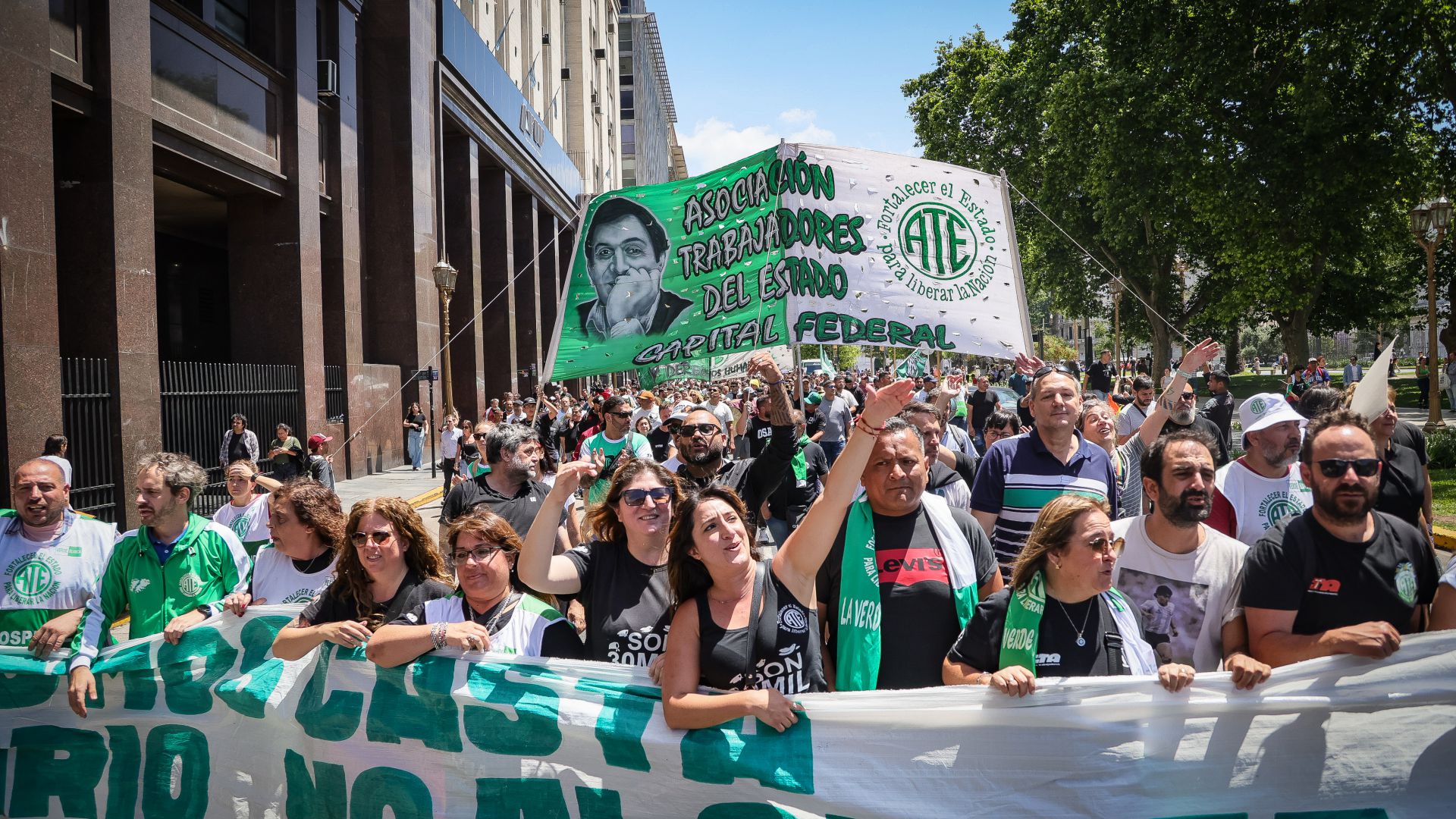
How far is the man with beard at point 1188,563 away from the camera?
3471 mm

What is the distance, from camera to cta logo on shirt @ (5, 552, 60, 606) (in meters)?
4.38

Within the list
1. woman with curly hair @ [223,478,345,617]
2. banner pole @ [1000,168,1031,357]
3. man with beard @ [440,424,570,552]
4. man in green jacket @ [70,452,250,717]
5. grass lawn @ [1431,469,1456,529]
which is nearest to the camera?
man in green jacket @ [70,452,250,717]

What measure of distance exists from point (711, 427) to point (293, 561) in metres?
2.15

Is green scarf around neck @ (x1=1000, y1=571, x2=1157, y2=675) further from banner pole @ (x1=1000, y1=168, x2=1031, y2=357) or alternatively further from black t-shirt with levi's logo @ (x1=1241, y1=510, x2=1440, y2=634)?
banner pole @ (x1=1000, y1=168, x2=1031, y2=357)

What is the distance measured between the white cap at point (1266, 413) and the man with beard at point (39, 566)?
5258mm

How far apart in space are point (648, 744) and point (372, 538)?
1342 mm

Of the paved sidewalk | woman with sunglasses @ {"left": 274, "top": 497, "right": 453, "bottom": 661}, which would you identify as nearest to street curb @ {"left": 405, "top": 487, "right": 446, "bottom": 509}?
the paved sidewalk

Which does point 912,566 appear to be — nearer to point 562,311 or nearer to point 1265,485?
point 1265,485

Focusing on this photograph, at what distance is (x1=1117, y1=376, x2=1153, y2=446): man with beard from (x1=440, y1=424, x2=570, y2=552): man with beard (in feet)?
17.4

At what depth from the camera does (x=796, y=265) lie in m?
5.46

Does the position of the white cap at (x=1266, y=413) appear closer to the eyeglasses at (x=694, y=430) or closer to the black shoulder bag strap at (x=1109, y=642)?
the black shoulder bag strap at (x=1109, y=642)

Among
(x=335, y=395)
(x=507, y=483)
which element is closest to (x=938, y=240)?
(x=507, y=483)

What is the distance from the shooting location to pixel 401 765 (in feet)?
12.1

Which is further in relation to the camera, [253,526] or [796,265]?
[253,526]
